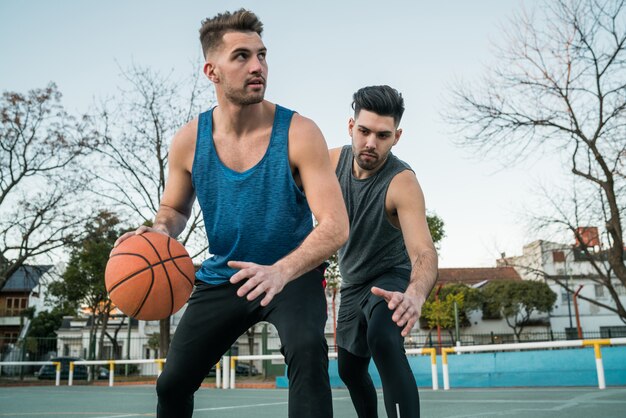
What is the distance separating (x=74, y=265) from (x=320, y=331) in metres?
33.7

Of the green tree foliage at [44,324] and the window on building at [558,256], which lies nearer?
the window on building at [558,256]

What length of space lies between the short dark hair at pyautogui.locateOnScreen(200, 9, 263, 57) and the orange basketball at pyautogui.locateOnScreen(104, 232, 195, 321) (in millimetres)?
961

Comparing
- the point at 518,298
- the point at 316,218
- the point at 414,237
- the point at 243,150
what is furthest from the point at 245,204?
the point at 518,298

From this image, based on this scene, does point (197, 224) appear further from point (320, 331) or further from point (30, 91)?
point (320, 331)

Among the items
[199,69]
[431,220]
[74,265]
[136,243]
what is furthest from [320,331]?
[74,265]

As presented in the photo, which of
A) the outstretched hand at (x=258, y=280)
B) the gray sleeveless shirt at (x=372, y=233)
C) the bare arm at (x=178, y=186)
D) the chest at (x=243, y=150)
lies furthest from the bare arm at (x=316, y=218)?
the gray sleeveless shirt at (x=372, y=233)

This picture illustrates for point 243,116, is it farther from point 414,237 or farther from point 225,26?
point 414,237

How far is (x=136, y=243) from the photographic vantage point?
2.73 m

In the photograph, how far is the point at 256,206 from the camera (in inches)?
111

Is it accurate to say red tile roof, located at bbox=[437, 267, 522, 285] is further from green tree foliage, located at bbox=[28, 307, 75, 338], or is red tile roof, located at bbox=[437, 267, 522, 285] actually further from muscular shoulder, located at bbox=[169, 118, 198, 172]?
muscular shoulder, located at bbox=[169, 118, 198, 172]

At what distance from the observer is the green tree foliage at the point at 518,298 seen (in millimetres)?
51844

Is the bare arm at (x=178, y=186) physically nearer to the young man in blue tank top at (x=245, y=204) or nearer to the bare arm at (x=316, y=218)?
the young man in blue tank top at (x=245, y=204)

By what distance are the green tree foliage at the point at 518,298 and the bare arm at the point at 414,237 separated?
51.1 meters

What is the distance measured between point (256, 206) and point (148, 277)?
0.57 metres
